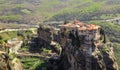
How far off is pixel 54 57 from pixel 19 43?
25883mm

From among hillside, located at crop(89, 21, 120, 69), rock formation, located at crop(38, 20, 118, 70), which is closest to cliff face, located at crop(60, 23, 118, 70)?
rock formation, located at crop(38, 20, 118, 70)

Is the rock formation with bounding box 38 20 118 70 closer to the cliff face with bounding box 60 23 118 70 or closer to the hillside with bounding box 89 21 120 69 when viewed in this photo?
the cliff face with bounding box 60 23 118 70

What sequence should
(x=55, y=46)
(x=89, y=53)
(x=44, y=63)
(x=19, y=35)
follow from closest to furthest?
(x=89, y=53) → (x=44, y=63) → (x=55, y=46) → (x=19, y=35)

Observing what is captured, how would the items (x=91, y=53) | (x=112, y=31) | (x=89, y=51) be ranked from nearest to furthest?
(x=91, y=53) < (x=89, y=51) < (x=112, y=31)

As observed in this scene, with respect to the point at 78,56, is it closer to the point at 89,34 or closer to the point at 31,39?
Result: the point at 89,34

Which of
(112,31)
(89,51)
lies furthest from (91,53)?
(112,31)

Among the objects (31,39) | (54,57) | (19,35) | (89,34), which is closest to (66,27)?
(54,57)

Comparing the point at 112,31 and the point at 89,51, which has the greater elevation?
the point at 89,51

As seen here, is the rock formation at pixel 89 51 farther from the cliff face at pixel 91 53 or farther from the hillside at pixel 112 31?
the hillside at pixel 112 31

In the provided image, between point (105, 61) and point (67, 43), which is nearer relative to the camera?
point (105, 61)

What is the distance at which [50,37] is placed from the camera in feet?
387

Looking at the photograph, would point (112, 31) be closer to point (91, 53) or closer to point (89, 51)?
point (89, 51)

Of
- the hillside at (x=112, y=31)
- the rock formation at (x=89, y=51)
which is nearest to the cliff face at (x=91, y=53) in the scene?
the rock formation at (x=89, y=51)

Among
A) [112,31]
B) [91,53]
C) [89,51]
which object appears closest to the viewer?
[91,53]
